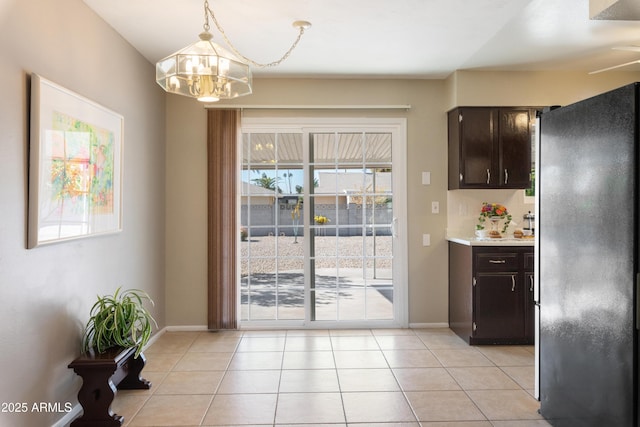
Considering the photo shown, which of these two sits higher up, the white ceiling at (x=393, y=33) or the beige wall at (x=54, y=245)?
the white ceiling at (x=393, y=33)

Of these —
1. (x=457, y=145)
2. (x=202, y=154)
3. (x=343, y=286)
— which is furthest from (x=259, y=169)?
(x=457, y=145)

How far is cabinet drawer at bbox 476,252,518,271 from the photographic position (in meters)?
4.22

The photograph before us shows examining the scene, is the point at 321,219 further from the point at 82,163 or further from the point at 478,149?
the point at 82,163

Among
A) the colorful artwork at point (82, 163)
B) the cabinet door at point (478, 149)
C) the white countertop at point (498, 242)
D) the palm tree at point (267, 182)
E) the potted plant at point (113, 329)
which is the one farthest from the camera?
the palm tree at point (267, 182)

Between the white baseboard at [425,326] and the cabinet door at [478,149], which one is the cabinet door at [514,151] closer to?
the cabinet door at [478,149]

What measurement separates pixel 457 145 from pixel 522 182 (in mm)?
717

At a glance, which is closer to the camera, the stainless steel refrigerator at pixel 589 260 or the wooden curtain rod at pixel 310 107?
the stainless steel refrigerator at pixel 589 260

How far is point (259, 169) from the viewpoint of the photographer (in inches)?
190

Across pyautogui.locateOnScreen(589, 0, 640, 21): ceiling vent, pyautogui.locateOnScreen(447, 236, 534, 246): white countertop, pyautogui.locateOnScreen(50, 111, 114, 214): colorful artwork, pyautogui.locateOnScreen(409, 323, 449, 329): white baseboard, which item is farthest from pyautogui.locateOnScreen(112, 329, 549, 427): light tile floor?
pyautogui.locateOnScreen(589, 0, 640, 21): ceiling vent

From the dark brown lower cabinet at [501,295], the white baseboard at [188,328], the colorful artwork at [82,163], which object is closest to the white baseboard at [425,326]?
the dark brown lower cabinet at [501,295]

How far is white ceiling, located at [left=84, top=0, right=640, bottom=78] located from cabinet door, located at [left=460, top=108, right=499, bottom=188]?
492 millimetres

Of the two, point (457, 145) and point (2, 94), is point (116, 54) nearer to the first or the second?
point (2, 94)

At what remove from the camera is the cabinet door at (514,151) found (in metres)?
4.55

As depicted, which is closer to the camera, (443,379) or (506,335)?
(443,379)
